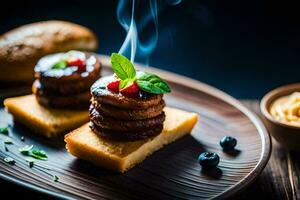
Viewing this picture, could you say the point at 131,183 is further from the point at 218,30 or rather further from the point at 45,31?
the point at 218,30

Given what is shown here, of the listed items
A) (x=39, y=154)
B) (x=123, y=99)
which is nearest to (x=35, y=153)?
(x=39, y=154)

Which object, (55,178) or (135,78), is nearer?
(55,178)

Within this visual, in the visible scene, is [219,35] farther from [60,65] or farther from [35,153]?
[35,153]

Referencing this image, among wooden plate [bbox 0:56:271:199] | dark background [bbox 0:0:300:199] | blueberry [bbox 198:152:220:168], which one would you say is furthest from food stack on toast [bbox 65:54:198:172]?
dark background [bbox 0:0:300:199]

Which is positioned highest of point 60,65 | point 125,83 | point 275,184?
point 125,83

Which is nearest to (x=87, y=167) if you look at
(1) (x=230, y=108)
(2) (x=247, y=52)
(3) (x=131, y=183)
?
(3) (x=131, y=183)

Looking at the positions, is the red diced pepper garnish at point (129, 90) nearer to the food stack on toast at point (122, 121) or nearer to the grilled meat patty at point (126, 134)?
the food stack on toast at point (122, 121)

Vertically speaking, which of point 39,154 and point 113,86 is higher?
point 113,86
